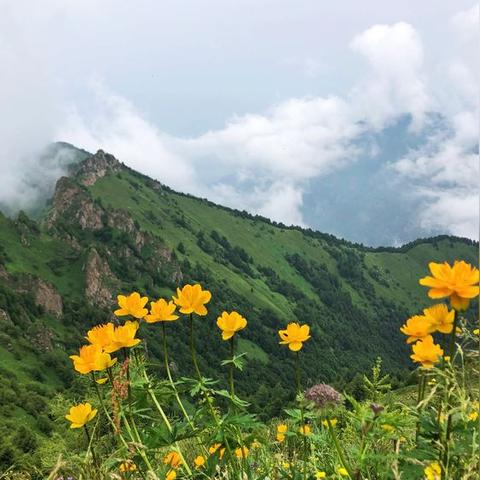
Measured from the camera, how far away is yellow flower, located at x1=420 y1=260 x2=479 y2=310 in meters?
3.09

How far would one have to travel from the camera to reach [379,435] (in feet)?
14.7

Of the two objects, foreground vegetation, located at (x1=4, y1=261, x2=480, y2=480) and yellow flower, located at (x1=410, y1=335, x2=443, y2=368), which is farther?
yellow flower, located at (x1=410, y1=335, x2=443, y2=368)

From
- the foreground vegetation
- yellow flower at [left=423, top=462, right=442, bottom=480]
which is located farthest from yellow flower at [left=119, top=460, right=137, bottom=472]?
yellow flower at [left=423, top=462, right=442, bottom=480]

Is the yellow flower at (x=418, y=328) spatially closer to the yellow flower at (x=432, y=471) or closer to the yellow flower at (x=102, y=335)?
the yellow flower at (x=432, y=471)

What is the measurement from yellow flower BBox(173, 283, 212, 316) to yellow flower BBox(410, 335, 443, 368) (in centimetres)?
200

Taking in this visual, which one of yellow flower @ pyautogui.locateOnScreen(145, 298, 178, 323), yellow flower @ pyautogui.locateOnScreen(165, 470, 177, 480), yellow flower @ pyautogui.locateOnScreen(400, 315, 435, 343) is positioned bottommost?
yellow flower @ pyautogui.locateOnScreen(165, 470, 177, 480)

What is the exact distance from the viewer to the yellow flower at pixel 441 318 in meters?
3.61

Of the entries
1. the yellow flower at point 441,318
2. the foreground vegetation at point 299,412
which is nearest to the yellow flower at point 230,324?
the foreground vegetation at point 299,412

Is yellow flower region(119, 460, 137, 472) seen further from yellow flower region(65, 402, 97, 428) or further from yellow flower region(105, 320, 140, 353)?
yellow flower region(105, 320, 140, 353)

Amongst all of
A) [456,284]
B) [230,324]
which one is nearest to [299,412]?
[230,324]

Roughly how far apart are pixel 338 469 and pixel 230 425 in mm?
992

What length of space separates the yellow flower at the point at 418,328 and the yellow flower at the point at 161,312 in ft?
7.30

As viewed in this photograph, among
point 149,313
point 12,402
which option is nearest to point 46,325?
point 12,402

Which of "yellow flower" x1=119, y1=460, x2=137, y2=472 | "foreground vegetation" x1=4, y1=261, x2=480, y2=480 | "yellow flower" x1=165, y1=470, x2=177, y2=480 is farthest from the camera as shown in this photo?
"yellow flower" x1=165, y1=470, x2=177, y2=480
